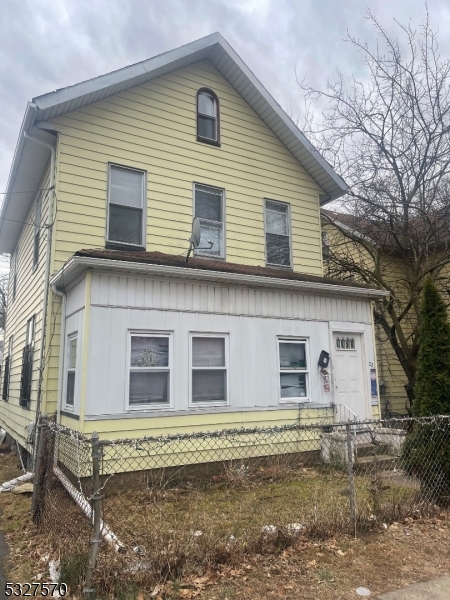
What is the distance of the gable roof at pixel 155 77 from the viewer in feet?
26.8

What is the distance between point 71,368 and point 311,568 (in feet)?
17.3

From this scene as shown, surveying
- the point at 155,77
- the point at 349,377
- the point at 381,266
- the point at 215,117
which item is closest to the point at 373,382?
the point at 349,377

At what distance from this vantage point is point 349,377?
9.38m

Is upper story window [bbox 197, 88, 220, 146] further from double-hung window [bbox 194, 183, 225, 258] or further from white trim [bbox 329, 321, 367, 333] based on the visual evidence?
white trim [bbox 329, 321, 367, 333]

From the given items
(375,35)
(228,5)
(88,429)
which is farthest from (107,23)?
(88,429)

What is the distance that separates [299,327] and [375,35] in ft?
30.5

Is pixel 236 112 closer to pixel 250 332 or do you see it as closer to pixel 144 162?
pixel 144 162

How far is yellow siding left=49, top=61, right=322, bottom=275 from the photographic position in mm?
8375

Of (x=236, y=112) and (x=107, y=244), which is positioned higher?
(x=236, y=112)

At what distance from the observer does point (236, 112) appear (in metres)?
10.6

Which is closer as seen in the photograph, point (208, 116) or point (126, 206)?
point (126, 206)

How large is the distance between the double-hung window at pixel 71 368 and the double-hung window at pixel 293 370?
3.86 meters

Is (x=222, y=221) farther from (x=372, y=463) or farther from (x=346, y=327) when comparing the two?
(x=372, y=463)

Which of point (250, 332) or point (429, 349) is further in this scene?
point (250, 332)
